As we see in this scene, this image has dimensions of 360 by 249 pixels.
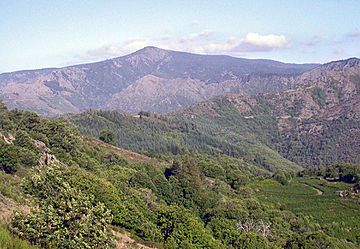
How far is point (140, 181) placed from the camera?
70.6 metres

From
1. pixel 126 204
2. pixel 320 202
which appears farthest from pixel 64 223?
pixel 320 202

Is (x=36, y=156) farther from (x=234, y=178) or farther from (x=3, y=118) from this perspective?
(x=234, y=178)

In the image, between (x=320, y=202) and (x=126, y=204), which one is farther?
(x=320, y=202)

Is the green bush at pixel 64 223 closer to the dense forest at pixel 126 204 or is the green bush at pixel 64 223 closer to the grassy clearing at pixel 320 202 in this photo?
the dense forest at pixel 126 204

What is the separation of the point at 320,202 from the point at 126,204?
77849 mm

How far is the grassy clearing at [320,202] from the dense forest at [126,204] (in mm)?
296

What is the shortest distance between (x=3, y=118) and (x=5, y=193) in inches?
1765

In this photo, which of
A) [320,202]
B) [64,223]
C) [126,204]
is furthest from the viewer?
[320,202]

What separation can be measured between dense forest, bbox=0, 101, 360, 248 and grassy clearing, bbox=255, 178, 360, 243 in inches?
11.7

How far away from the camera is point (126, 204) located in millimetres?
39688

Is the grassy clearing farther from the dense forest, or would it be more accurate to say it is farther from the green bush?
the green bush

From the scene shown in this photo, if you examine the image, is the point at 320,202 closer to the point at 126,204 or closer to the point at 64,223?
the point at 126,204

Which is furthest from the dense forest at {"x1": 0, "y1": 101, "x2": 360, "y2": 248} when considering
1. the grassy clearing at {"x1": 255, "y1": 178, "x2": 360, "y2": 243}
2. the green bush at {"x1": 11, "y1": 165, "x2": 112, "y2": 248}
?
the grassy clearing at {"x1": 255, "y1": 178, "x2": 360, "y2": 243}

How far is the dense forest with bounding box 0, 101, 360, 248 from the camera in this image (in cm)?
1934
